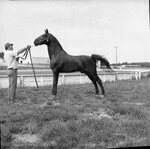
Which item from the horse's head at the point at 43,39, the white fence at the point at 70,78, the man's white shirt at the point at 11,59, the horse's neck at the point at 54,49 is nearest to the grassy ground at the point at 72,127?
the man's white shirt at the point at 11,59

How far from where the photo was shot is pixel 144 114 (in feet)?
12.2

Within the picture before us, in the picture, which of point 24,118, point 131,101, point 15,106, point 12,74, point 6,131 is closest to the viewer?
point 6,131

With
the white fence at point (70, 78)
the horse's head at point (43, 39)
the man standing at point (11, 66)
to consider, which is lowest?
the white fence at point (70, 78)

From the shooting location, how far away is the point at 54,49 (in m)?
4.81

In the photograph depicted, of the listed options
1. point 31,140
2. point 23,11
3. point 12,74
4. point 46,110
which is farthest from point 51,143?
point 12,74

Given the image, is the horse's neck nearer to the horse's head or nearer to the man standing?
the horse's head

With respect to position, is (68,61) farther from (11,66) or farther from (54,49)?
(11,66)

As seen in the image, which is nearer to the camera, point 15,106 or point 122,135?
point 122,135

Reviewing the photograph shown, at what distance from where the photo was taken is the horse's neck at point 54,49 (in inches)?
187

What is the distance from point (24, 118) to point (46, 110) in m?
0.50

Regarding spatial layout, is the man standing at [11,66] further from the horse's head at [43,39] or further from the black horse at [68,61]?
the black horse at [68,61]

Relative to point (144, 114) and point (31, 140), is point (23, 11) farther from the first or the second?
point (144, 114)

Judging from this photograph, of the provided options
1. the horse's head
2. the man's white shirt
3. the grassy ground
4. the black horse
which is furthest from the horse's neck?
the grassy ground

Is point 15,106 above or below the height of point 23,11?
below
